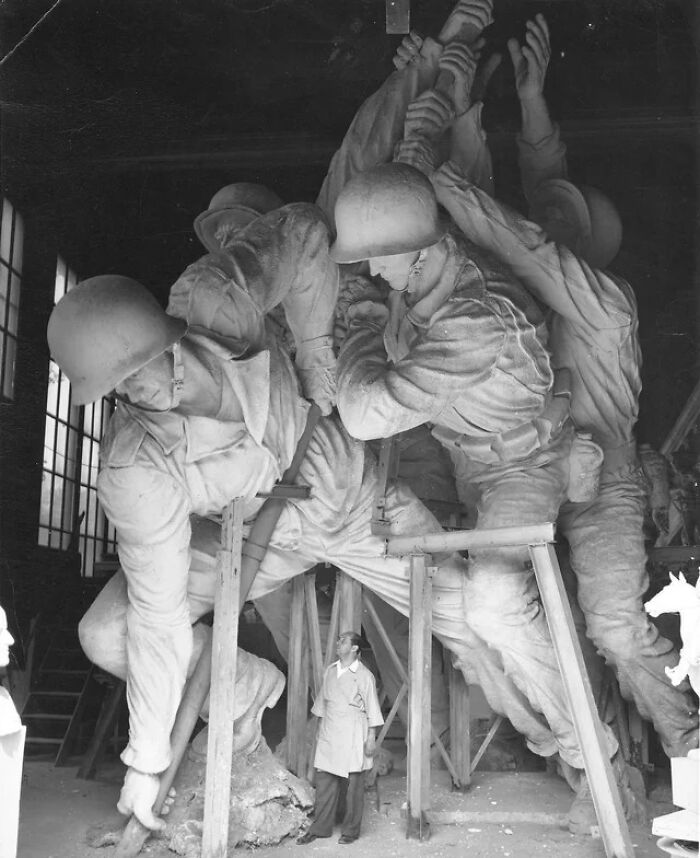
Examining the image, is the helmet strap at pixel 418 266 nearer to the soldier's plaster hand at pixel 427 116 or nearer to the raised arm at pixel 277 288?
the raised arm at pixel 277 288

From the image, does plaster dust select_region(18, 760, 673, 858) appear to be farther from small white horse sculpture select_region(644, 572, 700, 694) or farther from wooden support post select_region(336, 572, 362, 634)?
small white horse sculpture select_region(644, 572, 700, 694)

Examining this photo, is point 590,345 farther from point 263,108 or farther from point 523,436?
point 263,108

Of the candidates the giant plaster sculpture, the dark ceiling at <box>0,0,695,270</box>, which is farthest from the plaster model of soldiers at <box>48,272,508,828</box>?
the dark ceiling at <box>0,0,695,270</box>

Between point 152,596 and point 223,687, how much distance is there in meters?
0.51

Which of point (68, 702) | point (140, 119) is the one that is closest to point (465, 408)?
point (140, 119)

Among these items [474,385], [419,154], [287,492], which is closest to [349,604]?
[287,492]

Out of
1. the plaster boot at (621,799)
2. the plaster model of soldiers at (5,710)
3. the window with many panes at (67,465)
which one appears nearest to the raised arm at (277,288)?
the plaster model of soldiers at (5,710)

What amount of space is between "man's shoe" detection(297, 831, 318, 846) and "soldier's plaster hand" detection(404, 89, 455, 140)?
11.0 ft

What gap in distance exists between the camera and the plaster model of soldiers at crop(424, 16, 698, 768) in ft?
18.3

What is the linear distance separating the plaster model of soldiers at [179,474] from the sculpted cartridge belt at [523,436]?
472 mm

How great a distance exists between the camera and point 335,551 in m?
5.76

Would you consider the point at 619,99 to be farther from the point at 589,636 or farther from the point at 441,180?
the point at 589,636

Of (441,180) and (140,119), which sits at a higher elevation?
(140,119)

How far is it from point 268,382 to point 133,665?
4.64 feet
